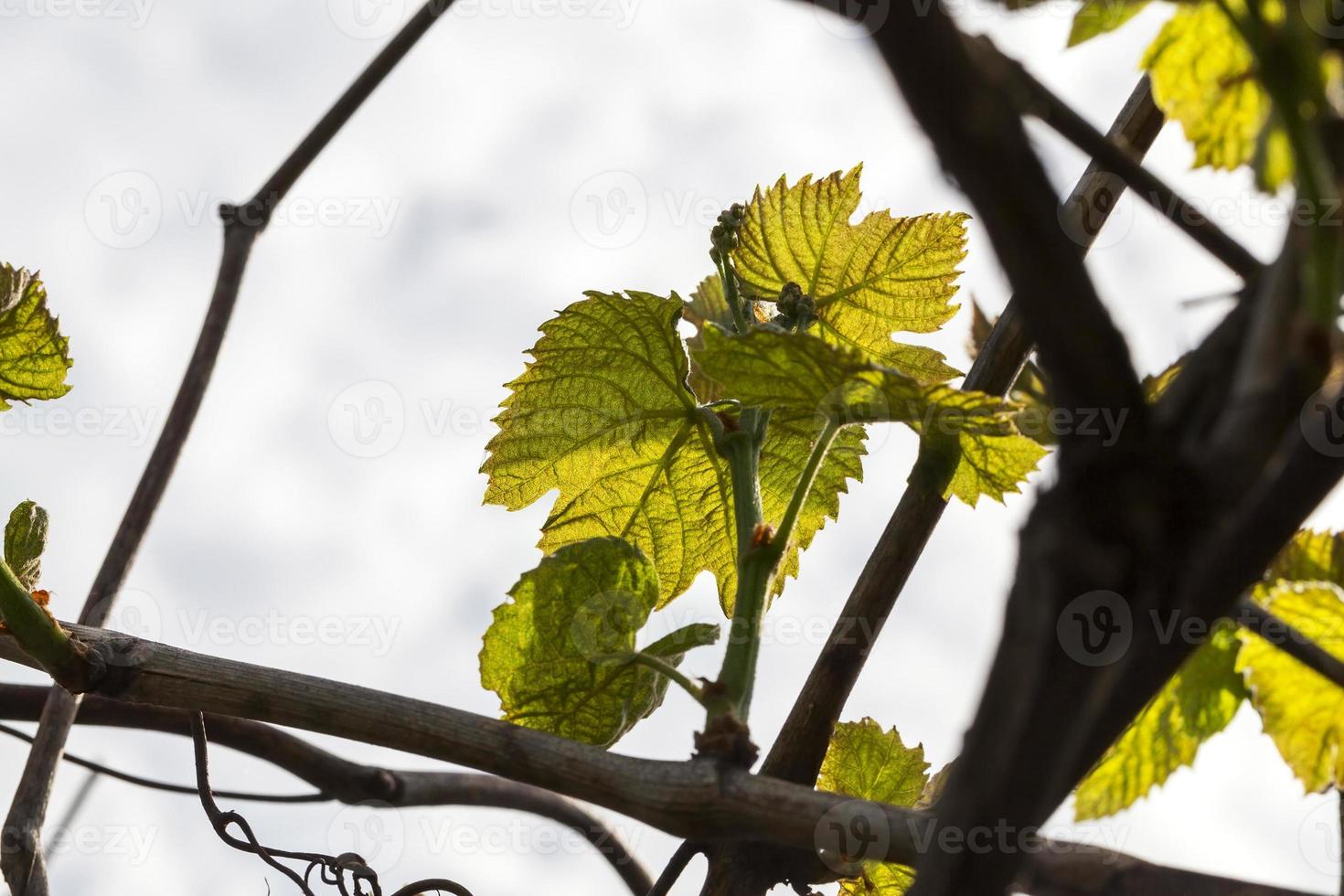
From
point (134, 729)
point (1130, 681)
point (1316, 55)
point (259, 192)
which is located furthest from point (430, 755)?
point (259, 192)

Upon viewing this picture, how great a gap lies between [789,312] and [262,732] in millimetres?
547

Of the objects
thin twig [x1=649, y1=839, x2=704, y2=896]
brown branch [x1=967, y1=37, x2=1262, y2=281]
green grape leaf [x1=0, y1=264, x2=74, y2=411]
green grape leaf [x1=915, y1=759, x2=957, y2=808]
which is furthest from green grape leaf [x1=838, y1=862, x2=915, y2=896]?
green grape leaf [x1=0, y1=264, x2=74, y2=411]

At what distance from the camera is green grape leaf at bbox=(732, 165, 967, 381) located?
73 cm

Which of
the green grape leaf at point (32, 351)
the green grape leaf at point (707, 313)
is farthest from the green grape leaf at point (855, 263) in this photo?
the green grape leaf at point (32, 351)

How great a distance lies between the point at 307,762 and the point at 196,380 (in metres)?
0.34

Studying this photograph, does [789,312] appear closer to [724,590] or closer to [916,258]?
[916,258]

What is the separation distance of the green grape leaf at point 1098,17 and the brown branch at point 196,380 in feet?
1.96

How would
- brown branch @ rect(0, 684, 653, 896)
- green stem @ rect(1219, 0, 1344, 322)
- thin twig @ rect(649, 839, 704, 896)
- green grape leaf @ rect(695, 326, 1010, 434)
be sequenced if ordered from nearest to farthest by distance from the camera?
green stem @ rect(1219, 0, 1344, 322)
green grape leaf @ rect(695, 326, 1010, 434)
thin twig @ rect(649, 839, 704, 896)
brown branch @ rect(0, 684, 653, 896)

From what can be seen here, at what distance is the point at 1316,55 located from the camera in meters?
0.27

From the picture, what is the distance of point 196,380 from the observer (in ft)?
3.02

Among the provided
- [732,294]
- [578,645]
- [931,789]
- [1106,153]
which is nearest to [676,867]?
[578,645]
